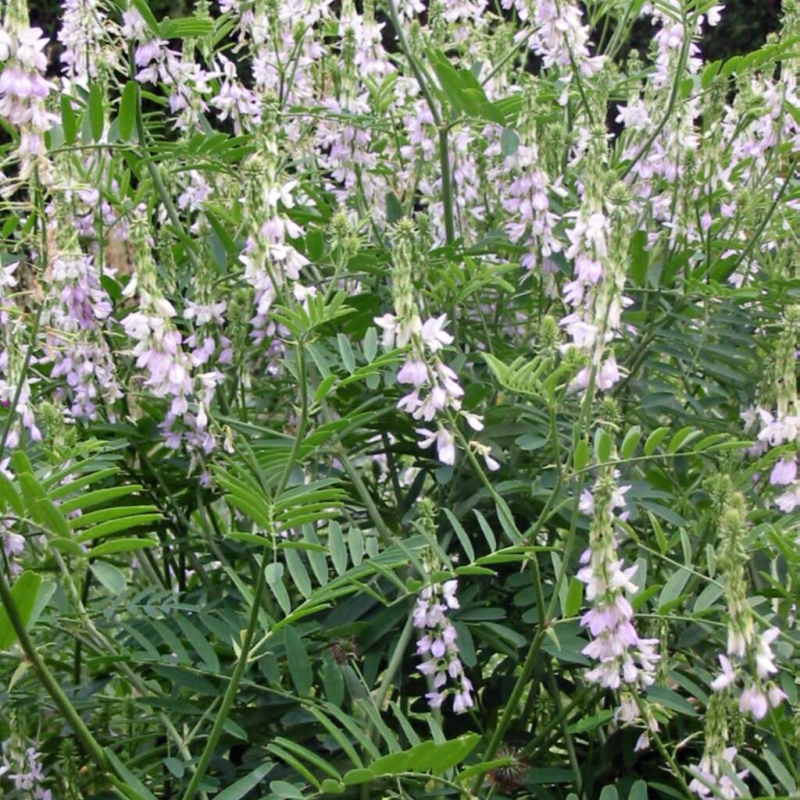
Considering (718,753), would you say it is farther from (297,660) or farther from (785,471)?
(297,660)

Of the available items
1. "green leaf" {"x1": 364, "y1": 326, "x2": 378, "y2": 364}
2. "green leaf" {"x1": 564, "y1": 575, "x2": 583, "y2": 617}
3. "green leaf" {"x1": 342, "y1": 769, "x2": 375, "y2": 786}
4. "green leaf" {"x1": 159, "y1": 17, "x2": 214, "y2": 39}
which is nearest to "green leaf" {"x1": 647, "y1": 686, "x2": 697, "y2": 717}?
"green leaf" {"x1": 564, "y1": 575, "x2": 583, "y2": 617}

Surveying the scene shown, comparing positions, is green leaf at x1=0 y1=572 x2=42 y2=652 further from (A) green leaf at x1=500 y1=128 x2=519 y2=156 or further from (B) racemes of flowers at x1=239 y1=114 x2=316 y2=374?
(A) green leaf at x1=500 y1=128 x2=519 y2=156

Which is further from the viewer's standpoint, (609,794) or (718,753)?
(609,794)

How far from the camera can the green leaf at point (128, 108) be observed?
1889mm

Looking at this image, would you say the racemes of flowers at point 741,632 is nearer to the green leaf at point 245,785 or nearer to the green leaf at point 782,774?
the green leaf at point 782,774

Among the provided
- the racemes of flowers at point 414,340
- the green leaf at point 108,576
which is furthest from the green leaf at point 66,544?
the racemes of flowers at point 414,340

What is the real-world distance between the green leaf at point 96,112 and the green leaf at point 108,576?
73 centimetres

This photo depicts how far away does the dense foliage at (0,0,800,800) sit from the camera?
5.06 ft

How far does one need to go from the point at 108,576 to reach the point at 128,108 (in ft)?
2.50

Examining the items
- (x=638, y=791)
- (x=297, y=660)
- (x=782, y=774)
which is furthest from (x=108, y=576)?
(x=782, y=774)

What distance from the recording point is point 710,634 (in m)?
1.84

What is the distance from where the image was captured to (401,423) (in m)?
2.11

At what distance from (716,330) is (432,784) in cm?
96

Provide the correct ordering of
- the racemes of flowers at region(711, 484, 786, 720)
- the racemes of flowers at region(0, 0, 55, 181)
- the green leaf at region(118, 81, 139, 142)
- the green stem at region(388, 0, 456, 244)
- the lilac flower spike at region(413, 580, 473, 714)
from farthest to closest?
the green stem at region(388, 0, 456, 244), the green leaf at region(118, 81, 139, 142), the lilac flower spike at region(413, 580, 473, 714), the racemes of flowers at region(0, 0, 55, 181), the racemes of flowers at region(711, 484, 786, 720)
